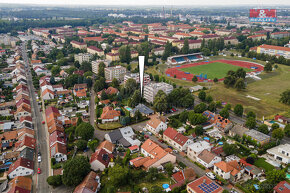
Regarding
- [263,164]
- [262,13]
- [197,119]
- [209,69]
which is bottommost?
[263,164]

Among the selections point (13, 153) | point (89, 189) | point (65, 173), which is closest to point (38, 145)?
point (13, 153)

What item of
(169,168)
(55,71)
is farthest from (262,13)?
(169,168)

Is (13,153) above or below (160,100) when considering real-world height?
below

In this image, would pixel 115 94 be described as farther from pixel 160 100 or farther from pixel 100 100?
pixel 160 100

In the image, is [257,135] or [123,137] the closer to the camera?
[257,135]

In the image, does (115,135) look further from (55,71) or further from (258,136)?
(55,71)

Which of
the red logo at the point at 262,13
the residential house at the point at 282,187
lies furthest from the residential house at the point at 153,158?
the red logo at the point at 262,13

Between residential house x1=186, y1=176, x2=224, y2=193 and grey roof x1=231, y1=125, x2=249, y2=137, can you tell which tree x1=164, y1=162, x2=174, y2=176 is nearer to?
residential house x1=186, y1=176, x2=224, y2=193

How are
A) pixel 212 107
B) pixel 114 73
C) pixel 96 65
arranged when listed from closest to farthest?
pixel 212 107 < pixel 114 73 < pixel 96 65
